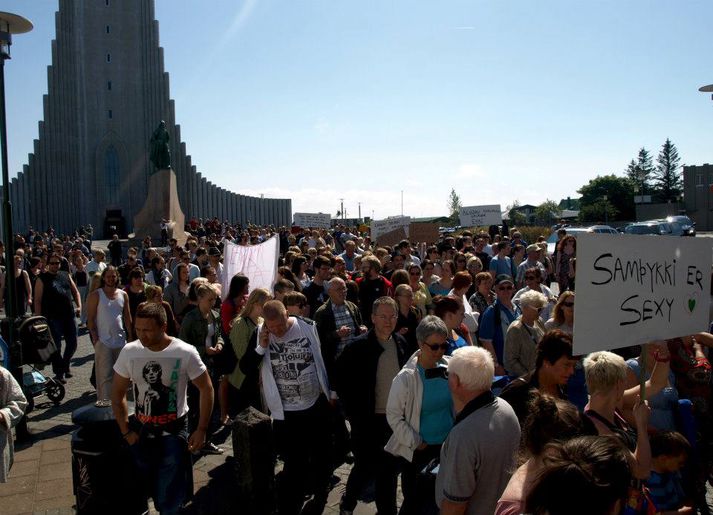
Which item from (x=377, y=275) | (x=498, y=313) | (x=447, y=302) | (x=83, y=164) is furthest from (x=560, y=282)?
(x=83, y=164)

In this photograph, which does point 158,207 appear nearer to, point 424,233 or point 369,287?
point 424,233

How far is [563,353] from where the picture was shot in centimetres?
363

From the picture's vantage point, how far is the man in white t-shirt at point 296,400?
4531mm

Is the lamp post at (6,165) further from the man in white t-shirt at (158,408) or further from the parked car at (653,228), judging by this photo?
the parked car at (653,228)

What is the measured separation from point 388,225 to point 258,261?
818 centimetres

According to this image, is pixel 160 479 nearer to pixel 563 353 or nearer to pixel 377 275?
pixel 563 353

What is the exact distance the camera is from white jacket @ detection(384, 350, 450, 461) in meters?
3.99

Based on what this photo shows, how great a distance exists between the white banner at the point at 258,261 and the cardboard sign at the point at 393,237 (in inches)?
283

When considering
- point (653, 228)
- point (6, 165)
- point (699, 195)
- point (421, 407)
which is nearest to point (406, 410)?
point (421, 407)

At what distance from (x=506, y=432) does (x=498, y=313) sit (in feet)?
10.1

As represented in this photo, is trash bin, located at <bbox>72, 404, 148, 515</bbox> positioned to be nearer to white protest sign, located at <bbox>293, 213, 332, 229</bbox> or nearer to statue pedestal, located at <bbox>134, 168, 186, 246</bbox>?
white protest sign, located at <bbox>293, 213, 332, 229</bbox>

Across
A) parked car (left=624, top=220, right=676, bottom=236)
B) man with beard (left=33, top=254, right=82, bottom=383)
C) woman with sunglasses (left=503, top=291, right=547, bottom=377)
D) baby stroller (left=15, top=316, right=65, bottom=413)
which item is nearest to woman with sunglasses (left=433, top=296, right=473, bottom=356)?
woman with sunglasses (left=503, top=291, right=547, bottom=377)

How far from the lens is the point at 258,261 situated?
7.98 metres

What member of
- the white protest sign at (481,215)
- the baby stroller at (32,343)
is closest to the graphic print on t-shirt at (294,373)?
the baby stroller at (32,343)
